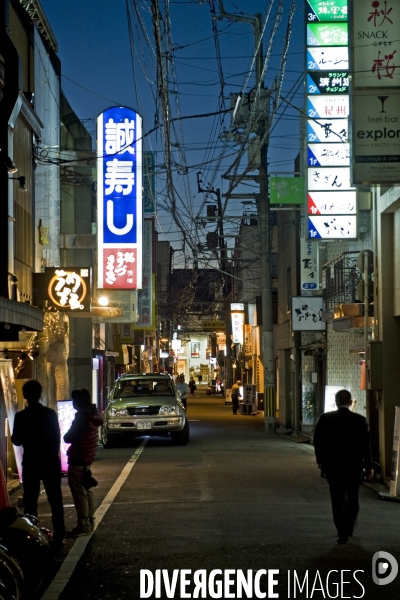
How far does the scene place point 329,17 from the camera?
64.4 feet

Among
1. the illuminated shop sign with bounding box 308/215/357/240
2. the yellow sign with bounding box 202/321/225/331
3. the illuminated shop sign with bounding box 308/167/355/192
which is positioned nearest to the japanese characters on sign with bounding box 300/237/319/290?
the illuminated shop sign with bounding box 308/215/357/240

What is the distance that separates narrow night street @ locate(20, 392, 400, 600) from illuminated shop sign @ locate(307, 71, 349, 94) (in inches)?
330

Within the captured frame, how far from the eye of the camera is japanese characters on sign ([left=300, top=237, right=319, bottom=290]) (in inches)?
1041

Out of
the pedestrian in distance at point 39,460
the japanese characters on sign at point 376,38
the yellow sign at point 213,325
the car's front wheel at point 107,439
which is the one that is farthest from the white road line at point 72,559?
the yellow sign at point 213,325

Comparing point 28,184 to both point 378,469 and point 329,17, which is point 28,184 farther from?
point 378,469

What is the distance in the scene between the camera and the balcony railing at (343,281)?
65.1 feet

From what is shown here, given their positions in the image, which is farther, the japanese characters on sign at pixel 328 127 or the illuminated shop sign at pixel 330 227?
the illuminated shop sign at pixel 330 227

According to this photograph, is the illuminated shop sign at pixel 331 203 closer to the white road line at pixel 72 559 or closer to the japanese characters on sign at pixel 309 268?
the japanese characters on sign at pixel 309 268

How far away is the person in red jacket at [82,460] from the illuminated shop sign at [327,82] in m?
11.1

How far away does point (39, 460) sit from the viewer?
10.3 m

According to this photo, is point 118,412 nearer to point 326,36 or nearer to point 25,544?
point 326,36

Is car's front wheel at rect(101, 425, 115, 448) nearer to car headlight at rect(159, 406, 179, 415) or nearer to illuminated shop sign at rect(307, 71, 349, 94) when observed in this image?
car headlight at rect(159, 406, 179, 415)

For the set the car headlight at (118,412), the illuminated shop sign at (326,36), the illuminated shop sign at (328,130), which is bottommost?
the car headlight at (118,412)

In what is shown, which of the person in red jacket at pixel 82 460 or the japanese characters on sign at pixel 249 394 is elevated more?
the person in red jacket at pixel 82 460
